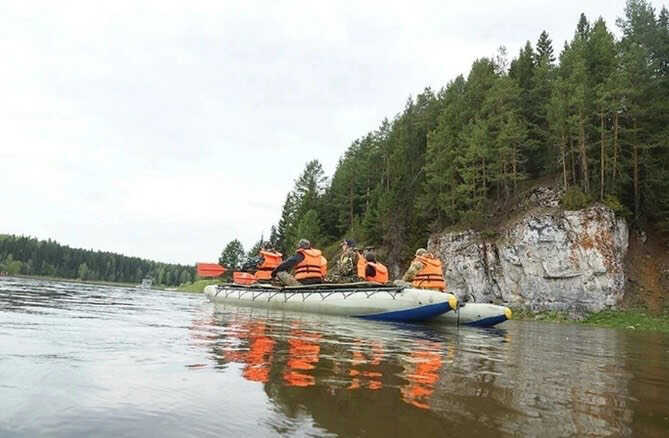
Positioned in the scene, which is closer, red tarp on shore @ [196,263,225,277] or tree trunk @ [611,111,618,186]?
red tarp on shore @ [196,263,225,277]

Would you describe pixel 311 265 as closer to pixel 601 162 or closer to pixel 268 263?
pixel 268 263

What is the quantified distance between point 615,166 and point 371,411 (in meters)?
36.1

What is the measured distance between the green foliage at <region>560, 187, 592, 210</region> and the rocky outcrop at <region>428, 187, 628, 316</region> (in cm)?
46

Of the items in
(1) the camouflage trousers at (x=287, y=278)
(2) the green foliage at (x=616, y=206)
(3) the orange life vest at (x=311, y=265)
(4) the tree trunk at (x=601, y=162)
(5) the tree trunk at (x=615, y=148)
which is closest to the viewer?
(3) the orange life vest at (x=311, y=265)

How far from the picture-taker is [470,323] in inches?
599

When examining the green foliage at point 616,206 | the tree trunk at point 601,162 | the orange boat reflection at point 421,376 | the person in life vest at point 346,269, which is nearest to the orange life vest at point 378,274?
the person in life vest at point 346,269

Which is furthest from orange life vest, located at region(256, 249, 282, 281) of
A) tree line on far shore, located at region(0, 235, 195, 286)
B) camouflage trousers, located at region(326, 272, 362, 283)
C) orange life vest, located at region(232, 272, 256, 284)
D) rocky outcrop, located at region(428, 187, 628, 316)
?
tree line on far shore, located at region(0, 235, 195, 286)

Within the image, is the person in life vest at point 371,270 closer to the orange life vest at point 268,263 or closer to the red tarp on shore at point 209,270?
the orange life vest at point 268,263

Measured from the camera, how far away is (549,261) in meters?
33.1

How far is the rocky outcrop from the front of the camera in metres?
31.2

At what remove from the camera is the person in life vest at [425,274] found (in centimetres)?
1597

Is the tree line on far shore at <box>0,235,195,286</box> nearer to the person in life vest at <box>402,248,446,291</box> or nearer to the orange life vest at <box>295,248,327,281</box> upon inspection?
the orange life vest at <box>295,248,327,281</box>

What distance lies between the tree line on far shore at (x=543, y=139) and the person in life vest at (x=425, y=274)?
21563 millimetres

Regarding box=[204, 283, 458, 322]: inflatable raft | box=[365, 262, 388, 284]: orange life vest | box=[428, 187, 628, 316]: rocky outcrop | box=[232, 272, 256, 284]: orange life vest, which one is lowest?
box=[204, 283, 458, 322]: inflatable raft
